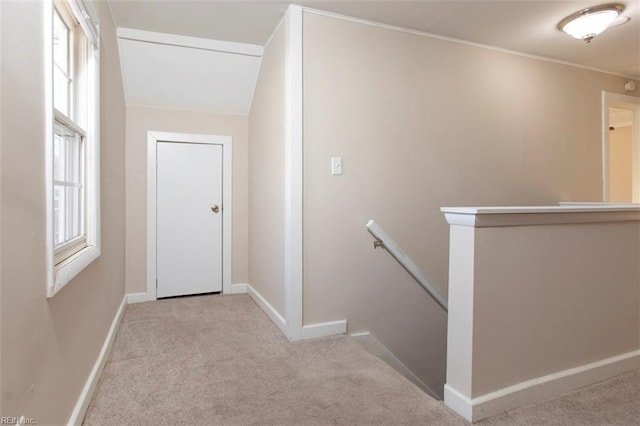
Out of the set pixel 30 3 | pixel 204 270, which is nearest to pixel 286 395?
pixel 30 3

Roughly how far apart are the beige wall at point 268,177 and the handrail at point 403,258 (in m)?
0.66

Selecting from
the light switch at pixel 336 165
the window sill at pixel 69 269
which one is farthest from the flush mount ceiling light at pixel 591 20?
the window sill at pixel 69 269

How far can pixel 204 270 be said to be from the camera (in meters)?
3.61

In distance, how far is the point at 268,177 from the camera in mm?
2930

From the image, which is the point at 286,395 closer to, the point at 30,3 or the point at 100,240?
the point at 100,240

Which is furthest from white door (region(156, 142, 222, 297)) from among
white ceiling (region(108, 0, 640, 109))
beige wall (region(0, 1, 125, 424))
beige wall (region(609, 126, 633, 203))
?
beige wall (region(609, 126, 633, 203))

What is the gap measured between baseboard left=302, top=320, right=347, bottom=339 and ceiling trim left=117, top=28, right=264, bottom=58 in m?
2.25

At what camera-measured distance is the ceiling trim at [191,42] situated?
280 centimetres

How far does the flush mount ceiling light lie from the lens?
2.53 meters

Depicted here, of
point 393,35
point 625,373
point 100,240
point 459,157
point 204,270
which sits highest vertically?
point 393,35

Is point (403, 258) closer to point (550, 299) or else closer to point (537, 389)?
point (550, 299)

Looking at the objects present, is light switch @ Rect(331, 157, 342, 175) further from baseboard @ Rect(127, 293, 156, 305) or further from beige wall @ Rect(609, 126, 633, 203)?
beige wall @ Rect(609, 126, 633, 203)

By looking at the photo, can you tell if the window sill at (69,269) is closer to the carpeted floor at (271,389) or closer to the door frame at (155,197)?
the carpeted floor at (271,389)

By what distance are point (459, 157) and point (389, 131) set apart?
0.71 metres
